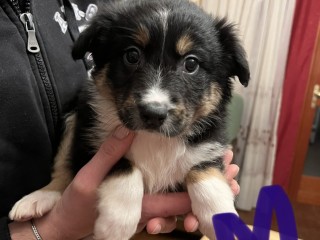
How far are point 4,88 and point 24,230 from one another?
0.47 m

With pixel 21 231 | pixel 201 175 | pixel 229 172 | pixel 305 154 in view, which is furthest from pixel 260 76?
pixel 21 231

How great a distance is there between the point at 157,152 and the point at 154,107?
0.91 feet

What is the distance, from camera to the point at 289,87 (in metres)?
3.81

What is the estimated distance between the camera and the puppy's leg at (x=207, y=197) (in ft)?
3.97

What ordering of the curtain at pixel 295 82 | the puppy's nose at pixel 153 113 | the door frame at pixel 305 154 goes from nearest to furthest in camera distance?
the puppy's nose at pixel 153 113
the curtain at pixel 295 82
the door frame at pixel 305 154

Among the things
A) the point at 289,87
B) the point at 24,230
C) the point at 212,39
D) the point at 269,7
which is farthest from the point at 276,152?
the point at 24,230

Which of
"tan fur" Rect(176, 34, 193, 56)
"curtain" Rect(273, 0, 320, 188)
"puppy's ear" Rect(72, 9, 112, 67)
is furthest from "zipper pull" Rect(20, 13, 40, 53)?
"curtain" Rect(273, 0, 320, 188)

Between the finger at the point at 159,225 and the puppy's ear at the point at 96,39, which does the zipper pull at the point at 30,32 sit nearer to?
the puppy's ear at the point at 96,39

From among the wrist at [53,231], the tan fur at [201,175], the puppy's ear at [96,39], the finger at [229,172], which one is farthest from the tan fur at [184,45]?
the wrist at [53,231]

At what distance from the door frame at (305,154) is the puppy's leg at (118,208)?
310 cm

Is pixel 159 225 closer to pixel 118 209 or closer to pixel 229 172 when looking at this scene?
pixel 118 209

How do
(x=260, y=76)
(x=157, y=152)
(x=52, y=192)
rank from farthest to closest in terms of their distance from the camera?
1. (x=260, y=76)
2. (x=52, y=192)
3. (x=157, y=152)

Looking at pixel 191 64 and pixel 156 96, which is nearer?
pixel 156 96

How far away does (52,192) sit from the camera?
4.64ft
